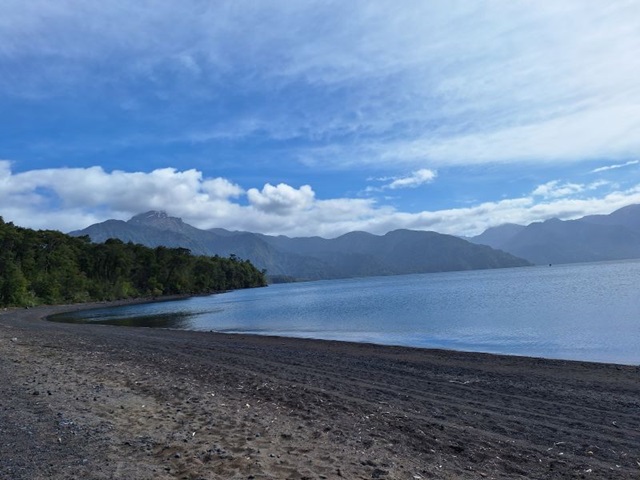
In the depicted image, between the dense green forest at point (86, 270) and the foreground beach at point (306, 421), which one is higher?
the dense green forest at point (86, 270)

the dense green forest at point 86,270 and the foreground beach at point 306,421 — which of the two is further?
the dense green forest at point 86,270

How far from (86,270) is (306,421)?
129m

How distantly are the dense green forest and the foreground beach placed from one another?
76014 mm

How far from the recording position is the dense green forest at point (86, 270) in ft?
281

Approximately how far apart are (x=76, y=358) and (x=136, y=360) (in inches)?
91.3

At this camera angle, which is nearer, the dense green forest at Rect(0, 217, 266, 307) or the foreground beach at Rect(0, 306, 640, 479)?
the foreground beach at Rect(0, 306, 640, 479)

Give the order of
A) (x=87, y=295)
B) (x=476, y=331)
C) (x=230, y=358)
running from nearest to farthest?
(x=230, y=358) < (x=476, y=331) < (x=87, y=295)

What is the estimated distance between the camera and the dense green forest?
85.6 metres

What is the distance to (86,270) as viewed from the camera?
124750 millimetres

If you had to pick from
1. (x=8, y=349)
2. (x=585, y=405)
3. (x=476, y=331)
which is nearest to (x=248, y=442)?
(x=585, y=405)

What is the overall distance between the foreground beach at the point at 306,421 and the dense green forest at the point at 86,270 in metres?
76.0

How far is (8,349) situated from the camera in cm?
2141

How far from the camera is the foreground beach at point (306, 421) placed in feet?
23.5

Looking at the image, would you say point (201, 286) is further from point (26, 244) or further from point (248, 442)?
point (248, 442)
